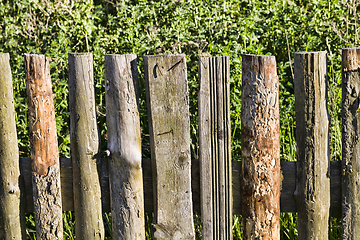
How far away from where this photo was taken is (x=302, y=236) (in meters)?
1.88

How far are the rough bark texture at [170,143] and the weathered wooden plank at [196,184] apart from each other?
7cm

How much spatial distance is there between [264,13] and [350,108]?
6.50ft

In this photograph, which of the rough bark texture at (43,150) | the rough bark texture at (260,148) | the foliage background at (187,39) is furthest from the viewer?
the foliage background at (187,39)

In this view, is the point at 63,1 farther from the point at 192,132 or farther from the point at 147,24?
the point at 192,132

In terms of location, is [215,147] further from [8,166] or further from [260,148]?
[8,166]

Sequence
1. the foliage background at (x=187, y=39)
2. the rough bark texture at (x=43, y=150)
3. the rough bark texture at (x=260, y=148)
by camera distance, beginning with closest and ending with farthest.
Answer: the rough bark texture at (x=260, y=148) < the rough bark texture at (x=43, y=150) < the foliage background at (x=187, y=39)

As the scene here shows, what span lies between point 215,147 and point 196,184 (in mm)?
233

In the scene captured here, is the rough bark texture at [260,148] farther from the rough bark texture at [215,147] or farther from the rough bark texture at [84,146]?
the rough bark texture at [84,146]

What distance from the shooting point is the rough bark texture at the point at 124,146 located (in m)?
1.77

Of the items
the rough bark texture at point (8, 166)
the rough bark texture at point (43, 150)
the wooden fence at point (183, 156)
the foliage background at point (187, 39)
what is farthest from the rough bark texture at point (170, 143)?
the foliage background at point (187, 39)

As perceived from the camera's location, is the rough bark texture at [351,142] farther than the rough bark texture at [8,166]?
No

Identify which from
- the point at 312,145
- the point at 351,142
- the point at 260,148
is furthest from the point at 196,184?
the point at 351,142

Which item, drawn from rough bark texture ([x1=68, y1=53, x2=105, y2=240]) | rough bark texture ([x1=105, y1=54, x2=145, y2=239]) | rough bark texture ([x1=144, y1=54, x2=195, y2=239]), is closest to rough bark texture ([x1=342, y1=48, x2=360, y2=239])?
rough bark texture ([x1=144, y1=54, x2=195, y2=239])

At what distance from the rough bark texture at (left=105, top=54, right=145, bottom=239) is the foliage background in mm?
973
